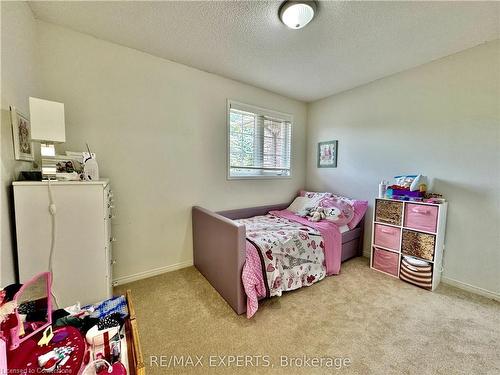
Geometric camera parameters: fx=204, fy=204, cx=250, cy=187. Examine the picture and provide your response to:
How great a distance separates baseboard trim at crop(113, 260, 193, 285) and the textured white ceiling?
95.5 inches

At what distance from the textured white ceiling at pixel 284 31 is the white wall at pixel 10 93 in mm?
346

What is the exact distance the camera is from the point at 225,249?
6.19 ft

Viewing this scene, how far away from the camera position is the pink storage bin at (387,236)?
2.37 meters

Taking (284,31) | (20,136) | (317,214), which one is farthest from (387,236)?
(20,136)

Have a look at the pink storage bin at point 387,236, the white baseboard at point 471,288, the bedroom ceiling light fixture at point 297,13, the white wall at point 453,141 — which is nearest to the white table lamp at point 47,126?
the bedroom ceiling light fixture at point 297,13

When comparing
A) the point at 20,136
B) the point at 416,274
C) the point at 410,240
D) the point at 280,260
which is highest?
the point at 20,136

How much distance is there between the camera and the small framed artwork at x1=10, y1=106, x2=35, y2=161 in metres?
1.29

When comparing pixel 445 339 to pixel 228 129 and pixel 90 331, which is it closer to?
pixel 90 331

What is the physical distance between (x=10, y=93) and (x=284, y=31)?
6.80 feet

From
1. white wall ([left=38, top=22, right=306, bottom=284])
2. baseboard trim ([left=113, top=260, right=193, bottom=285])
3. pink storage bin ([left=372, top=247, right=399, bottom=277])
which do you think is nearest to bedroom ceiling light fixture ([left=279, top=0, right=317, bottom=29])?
white wall ([left=38, top=22, right=306, bottom=284])

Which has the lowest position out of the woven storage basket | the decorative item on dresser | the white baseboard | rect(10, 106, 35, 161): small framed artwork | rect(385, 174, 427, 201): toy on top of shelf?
the white baseboard

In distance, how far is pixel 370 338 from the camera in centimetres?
150

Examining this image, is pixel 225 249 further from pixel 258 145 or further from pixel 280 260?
pixel 258 145

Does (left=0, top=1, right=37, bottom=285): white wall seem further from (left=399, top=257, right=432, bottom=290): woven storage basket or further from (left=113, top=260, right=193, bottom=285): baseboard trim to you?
(left=399, top=257, right=432, bottom=290): woven storage basket
